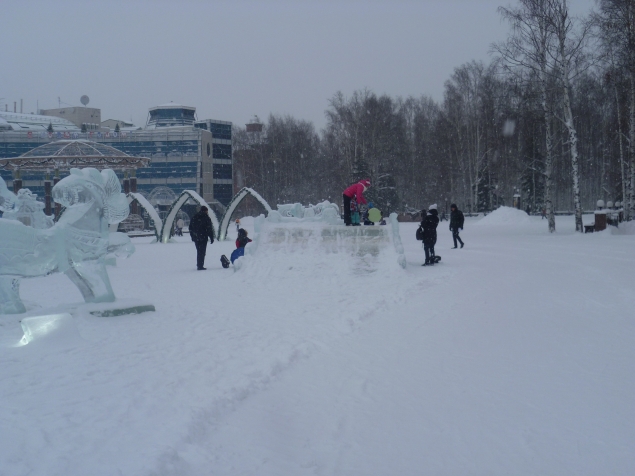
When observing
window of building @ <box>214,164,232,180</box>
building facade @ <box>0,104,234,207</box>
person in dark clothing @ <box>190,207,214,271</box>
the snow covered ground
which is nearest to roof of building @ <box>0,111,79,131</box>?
building facade @ <box>0,104,234,207</box>

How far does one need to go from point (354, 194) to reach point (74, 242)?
833 cm

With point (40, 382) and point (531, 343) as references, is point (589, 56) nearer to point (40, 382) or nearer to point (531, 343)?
point (531, 343)

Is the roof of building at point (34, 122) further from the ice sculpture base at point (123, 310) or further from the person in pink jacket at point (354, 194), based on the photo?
the ice sculpture base at point (123, 310)

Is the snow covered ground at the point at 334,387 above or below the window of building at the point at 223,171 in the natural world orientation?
below

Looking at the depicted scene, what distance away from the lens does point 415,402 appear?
4.96m

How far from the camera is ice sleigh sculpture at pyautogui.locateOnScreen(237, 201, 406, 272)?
1330 centimetres

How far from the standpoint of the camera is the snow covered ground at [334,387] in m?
3.82

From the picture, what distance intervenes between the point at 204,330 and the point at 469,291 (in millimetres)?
5159

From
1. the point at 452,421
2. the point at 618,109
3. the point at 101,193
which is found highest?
the point at 618,109

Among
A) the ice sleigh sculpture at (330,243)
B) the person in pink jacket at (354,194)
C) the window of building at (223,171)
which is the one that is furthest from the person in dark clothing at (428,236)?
the window of building at (223,171)

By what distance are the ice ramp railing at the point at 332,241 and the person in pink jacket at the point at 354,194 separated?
1025mm

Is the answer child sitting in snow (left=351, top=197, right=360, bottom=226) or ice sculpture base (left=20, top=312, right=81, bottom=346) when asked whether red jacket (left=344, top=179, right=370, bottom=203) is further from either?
ice sculpture base (left=20, top=312, right=81, bottom=346)

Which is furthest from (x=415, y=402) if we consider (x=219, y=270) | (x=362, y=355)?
(x=219, y=270)

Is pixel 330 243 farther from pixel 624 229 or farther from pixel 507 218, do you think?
pixel 507 218
